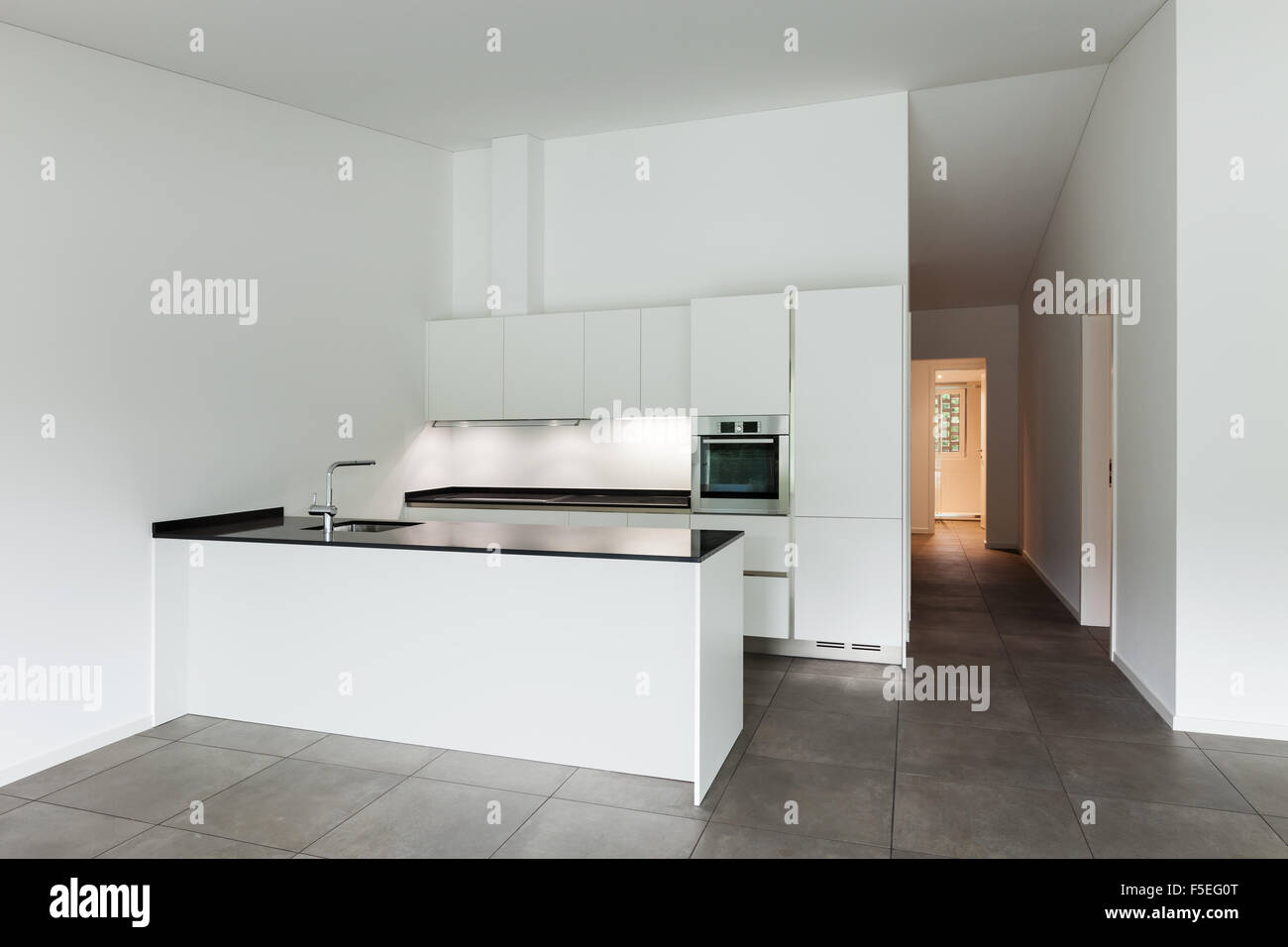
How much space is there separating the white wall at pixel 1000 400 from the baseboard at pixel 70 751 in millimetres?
8539

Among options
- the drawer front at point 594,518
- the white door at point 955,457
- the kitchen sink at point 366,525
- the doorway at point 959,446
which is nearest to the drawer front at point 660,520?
the drawer front at point 594,518

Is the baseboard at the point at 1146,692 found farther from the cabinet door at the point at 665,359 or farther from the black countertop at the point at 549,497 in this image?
the cabinet door at the point at 665,359

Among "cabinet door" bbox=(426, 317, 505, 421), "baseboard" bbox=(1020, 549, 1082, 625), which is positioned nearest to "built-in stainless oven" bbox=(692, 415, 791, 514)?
"cabinet door" bbox=(426, 317, 505, 421)

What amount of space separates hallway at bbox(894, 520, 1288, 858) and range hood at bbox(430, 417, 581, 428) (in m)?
2.54

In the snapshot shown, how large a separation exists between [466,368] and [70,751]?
119 inches

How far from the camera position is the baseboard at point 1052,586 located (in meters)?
5.62

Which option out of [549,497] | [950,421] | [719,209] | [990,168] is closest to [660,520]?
[549,497]

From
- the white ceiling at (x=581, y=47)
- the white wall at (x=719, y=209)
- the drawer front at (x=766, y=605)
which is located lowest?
the drawer front at (x=766, y=605)

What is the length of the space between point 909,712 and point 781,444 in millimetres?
1555

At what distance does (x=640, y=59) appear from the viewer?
163 inches

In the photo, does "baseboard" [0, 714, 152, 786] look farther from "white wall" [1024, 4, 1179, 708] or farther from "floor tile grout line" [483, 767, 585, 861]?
"white wall" [1024, 4, 1179, 708]

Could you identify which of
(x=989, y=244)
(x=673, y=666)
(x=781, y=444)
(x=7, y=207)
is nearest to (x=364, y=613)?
(x=673, y=666)

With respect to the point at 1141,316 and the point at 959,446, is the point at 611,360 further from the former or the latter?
the point at 959,446
